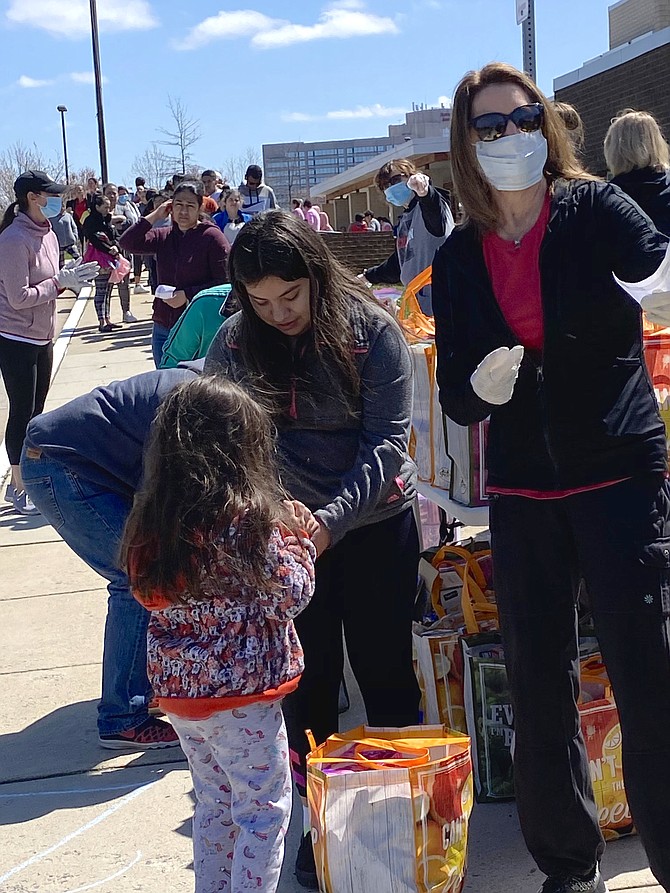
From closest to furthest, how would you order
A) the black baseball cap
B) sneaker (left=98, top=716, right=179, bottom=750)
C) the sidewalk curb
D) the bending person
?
1. the bending person
2. sneaker (left=98, top=716, right=179, bottom=750)
3. the black baseball cap
4. the sidewalk curb

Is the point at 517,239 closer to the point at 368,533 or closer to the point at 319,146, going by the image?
the point at 368,533

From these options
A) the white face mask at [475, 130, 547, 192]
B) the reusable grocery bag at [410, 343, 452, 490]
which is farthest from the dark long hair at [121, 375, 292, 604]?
the reusable grocery bag at [410, 343, 452, 490]

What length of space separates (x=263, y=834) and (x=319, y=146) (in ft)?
599

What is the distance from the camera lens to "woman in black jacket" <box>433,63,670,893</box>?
2303mm

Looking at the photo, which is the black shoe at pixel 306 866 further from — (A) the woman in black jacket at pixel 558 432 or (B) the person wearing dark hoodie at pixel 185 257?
(B) the person wearing dark hoodie at pixel 185 257

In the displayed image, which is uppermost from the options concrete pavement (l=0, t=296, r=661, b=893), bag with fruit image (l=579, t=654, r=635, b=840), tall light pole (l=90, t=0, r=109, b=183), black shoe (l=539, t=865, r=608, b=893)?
tall light pole (l=90, t=0, r=109, b=183)

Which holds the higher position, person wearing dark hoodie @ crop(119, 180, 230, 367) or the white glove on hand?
person wearing dark hoodie @ crop(119, 180, 230, 367)

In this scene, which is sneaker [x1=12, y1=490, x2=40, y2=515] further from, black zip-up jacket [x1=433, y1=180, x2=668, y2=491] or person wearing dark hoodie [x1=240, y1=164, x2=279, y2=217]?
person wearing dark hoodie [x1=240, y1=164, x2=279, y2=217]

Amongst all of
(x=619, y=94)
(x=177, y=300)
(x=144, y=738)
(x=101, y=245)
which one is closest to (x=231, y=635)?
(x=144, y=738)

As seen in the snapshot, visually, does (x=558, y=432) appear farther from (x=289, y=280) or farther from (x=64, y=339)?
(x=64, y=339)

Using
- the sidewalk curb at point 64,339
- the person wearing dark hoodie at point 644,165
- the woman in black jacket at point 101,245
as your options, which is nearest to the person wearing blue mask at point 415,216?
the person wearing dark hoodie at point 644,165

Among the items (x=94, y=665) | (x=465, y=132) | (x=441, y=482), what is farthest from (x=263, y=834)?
(x=94, y=665)

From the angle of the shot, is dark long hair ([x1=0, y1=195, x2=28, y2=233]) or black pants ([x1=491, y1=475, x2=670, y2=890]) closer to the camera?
black pants ([x1=491, y1=475, x2=670, y2=890])

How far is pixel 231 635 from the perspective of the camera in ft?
7.68
